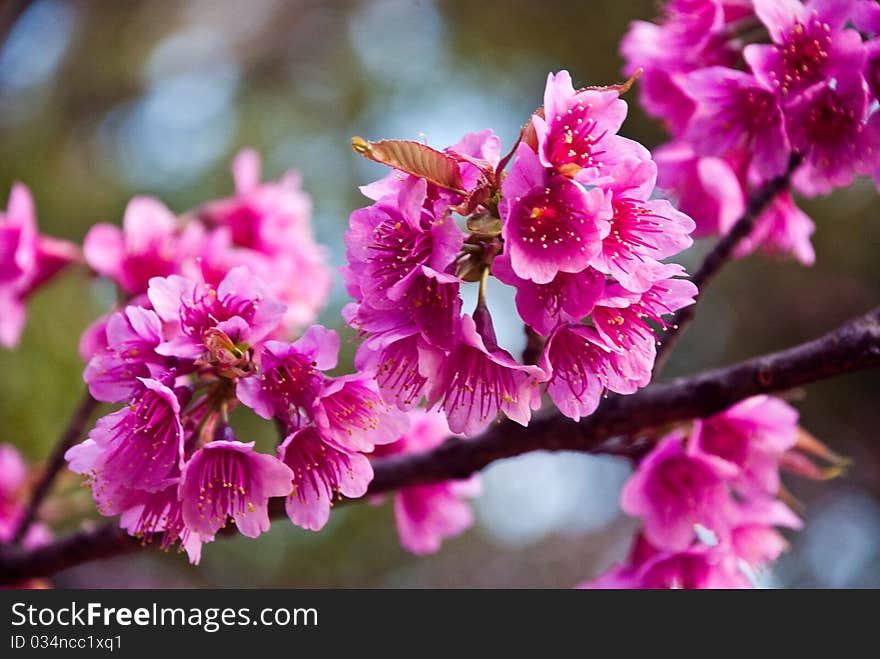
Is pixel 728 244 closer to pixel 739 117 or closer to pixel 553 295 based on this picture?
pixel 739 117

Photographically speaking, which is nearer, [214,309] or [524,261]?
[524,261]

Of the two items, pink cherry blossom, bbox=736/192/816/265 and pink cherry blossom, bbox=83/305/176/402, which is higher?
pink cherry blossom, bbox=83/305/176/402

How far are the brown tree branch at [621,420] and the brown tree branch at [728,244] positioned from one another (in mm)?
67

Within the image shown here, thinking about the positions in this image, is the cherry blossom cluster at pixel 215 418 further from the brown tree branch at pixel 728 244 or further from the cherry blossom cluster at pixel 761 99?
the cherry blossom cluster at pixel 761 99

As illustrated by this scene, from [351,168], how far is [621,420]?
4240mm

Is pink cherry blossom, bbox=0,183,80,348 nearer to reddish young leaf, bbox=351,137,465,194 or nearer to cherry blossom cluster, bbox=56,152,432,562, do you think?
cherry blossom cluster, bbox=56,152,432,562

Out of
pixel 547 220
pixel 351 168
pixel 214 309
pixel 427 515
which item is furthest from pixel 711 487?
pixel 351 168

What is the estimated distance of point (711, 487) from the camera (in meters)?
1.50

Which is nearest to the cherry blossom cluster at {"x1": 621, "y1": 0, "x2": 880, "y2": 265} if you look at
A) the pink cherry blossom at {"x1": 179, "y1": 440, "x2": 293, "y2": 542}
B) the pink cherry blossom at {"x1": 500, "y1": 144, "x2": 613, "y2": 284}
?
the pink cherry blossom at {"x1": 500, "y1": 144, "x2": 613, "y2": 284}

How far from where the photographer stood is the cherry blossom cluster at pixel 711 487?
1.49 metres

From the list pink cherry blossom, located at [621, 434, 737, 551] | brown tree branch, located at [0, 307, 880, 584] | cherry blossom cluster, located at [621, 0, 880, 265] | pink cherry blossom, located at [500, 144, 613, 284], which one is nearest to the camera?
pink cherry blossom, located at [500, 144, 613, 284]

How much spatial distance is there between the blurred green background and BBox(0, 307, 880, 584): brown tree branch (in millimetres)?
2266

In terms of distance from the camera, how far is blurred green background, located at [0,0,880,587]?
4500 millimetres
